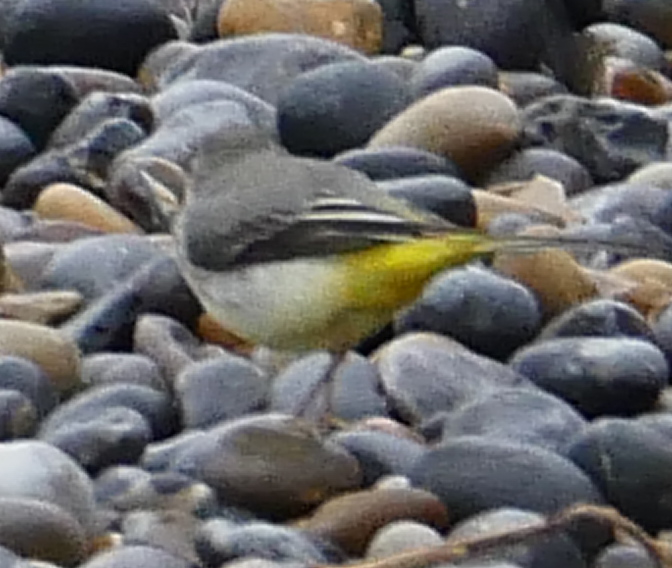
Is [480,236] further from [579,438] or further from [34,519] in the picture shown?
[34,519]

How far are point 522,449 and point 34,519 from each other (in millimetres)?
969

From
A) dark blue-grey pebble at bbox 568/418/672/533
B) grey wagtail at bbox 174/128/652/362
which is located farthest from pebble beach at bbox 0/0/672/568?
grey wagtail at bbox 174/128/652/362

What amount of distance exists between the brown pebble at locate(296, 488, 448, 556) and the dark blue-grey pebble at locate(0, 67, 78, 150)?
9.84 ft

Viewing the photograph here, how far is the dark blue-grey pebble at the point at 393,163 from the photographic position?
6.89 meters

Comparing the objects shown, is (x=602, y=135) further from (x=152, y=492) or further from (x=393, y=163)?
(x=152, y=492)

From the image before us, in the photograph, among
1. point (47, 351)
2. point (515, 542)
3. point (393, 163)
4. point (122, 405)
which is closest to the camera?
point (515, 542)

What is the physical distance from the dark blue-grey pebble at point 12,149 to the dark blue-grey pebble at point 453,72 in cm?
114

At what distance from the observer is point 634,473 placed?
5066 millimetres

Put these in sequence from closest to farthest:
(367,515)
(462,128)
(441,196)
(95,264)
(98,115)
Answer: (367,515)
(95,264)
(441,196)
(462,128)
(98,115)

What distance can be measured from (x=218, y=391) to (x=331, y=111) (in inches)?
78.0

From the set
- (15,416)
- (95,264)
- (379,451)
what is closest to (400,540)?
(379,451)

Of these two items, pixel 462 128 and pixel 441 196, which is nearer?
pixel 441 196

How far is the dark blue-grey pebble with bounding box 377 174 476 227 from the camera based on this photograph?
21.6ft

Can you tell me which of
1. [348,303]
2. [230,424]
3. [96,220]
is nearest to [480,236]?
[348,303]
